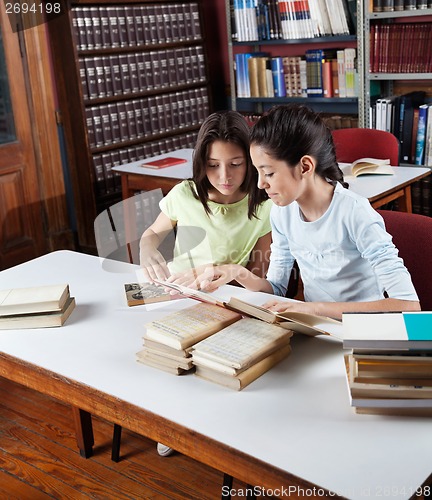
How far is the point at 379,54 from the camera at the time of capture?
3938 millimetres

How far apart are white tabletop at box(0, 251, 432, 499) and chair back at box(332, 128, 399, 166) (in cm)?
183

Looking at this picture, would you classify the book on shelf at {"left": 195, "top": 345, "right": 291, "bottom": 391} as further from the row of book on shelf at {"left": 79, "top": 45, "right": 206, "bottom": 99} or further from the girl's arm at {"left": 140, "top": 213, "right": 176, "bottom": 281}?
the row of book on shelf at {"left": 79, "top": 45, "right": 206, "bottom": 99}

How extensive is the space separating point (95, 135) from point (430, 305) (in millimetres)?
3062

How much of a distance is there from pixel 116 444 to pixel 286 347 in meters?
0.97

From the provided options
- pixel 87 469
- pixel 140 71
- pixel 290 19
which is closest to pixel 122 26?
pixel 140 71

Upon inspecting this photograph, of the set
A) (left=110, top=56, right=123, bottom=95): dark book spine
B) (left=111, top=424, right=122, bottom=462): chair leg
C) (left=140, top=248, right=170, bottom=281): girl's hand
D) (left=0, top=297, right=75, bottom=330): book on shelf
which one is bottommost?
(left=111, top=424, right=122, bottom=462): chair leg

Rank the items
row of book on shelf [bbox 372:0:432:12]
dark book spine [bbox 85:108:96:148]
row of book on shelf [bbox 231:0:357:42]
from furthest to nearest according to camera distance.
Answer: dark book spine [bbox 85:108:96:148]
row of book on shelf [bbox 231:0:357:42]
row of book on shelf [bbox 372:0:432:12]

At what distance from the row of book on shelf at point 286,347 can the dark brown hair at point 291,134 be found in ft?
1.37

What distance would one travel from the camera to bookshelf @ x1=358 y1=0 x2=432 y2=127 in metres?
3.77

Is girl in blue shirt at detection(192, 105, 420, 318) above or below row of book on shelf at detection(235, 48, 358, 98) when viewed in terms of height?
below

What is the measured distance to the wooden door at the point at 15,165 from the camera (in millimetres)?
4039

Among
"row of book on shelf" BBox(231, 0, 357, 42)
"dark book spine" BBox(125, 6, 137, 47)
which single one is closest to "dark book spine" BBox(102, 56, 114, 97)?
"dark book spine" BBox(125, 6, 137, 47)

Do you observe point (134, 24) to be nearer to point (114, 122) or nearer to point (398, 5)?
point (114, 122)

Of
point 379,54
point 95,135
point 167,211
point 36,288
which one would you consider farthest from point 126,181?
point 36,288
